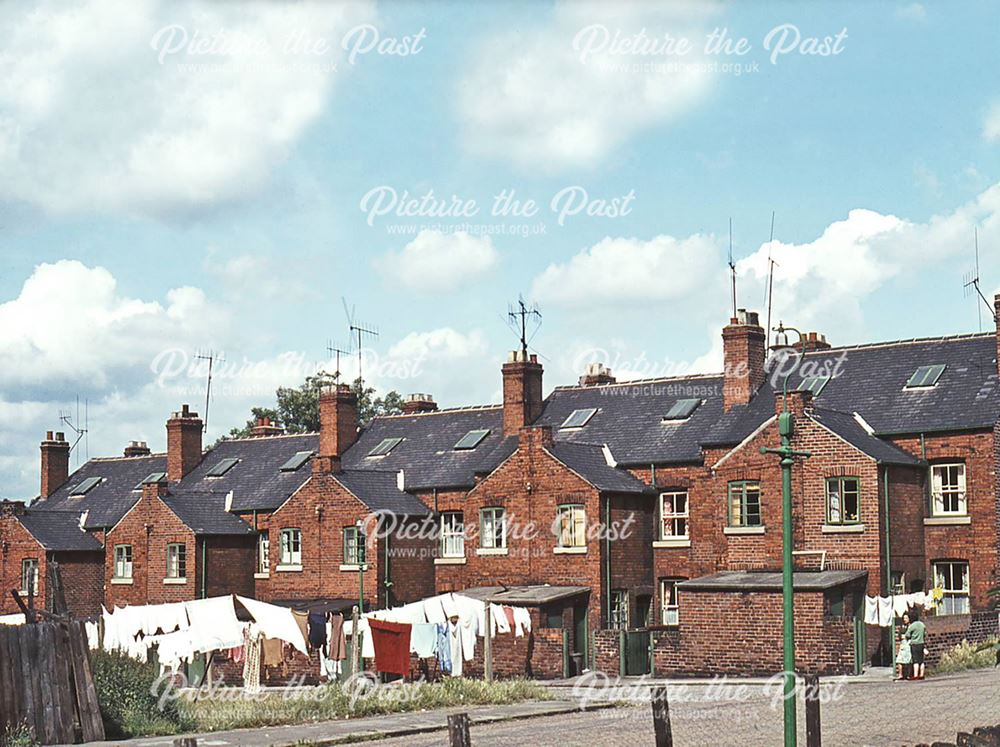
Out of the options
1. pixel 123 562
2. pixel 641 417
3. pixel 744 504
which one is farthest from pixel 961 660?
pixel 123 562

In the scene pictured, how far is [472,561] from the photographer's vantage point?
47.3 meters

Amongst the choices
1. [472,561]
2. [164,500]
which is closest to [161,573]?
[164,500]

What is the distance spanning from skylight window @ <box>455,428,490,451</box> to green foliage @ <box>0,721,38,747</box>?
90.1 ft

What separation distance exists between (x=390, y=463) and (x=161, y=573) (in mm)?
9182

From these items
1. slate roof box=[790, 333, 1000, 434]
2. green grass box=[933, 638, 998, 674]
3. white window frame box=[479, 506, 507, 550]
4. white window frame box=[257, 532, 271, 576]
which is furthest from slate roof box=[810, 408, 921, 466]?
white window frame box=[257, 532, 271, 576]

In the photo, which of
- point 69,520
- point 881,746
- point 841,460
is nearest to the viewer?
point 881,746

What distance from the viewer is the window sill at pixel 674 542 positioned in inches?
1762

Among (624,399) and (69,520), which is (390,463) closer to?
(624,399)

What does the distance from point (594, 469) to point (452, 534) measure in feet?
20.2

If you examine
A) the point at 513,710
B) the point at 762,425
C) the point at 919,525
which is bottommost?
the point at 513,710

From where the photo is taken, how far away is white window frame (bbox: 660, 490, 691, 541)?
45.1m

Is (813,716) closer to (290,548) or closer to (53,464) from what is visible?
(290,548)

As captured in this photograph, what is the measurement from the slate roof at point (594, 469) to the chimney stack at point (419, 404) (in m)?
12.2

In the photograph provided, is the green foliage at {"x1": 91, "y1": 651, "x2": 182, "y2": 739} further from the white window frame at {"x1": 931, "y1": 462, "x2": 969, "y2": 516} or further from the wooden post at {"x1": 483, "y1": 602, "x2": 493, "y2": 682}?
the white window frame at {"x1": 931, "y1": 462, "x2": 969, "y2": 516}
